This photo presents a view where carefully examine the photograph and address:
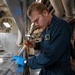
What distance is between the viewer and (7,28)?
23.6 ft

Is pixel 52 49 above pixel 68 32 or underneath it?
underneath

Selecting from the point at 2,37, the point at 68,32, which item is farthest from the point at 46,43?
the point at 2,37

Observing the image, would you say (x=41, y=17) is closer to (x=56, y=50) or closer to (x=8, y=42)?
(x=56, y=50)

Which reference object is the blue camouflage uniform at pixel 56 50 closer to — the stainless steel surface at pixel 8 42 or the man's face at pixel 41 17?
the man's face at pixel 41 17

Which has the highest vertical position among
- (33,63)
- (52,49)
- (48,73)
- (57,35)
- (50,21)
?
(50,21)

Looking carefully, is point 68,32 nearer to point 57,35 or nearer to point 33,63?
point 57,35

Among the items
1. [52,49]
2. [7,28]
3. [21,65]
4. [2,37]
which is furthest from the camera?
[7,28]

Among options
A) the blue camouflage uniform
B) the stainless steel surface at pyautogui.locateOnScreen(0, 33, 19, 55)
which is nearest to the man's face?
the blue camouflage uniform

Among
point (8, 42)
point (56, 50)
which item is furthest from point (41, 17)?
point (8, 42)

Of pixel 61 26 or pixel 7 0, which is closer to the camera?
pixel 7 0

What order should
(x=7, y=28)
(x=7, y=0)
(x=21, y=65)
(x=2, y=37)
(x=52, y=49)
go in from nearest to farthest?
(x=7, y=0)
(x=52, y=49)
(x=21, y=65)
(x=2, y=37)
(x=7, y=28)

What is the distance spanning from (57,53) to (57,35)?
14 cm

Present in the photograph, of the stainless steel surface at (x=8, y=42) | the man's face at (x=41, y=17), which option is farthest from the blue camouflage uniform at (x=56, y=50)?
the stainless steel surface at (x=8, y=42)

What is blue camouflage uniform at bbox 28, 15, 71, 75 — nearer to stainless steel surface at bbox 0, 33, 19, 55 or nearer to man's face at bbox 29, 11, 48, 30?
man's face at bbox 29, 11, 48, 30
